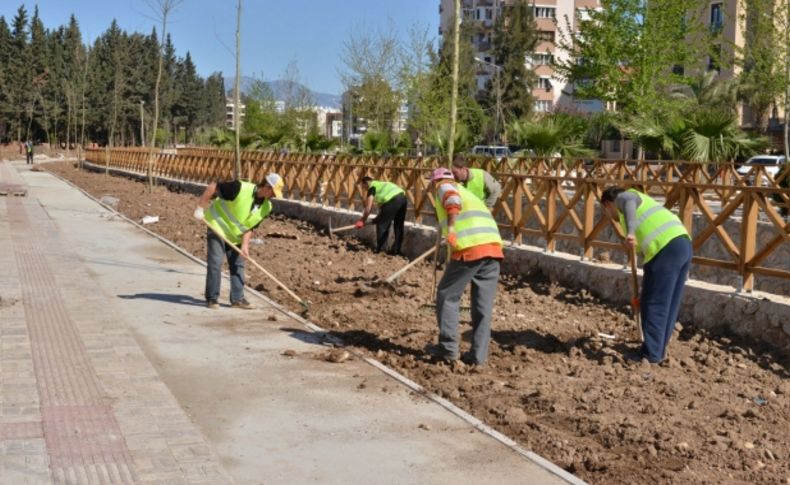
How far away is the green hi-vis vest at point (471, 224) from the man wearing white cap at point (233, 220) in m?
2.22

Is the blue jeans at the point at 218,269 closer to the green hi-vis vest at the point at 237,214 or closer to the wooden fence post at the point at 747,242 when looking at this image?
the green hi-vis vest at the point at 237,214

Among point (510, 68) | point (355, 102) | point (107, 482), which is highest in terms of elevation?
point (510, 68)

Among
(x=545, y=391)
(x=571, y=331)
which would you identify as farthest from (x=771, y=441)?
(x=571, y=331)

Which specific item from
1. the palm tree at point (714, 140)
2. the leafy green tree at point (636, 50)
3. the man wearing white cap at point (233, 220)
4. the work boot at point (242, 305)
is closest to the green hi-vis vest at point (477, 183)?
the man wearing white cap at point (233, 220)

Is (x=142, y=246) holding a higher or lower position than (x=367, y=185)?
lower

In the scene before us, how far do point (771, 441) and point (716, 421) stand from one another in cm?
36

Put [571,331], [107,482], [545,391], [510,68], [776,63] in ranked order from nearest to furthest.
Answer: [107,482]
[545,391]
[571,331]
[776,63]
[510,68]

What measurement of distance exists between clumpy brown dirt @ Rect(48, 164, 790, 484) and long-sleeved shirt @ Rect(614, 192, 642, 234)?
38.1 inches

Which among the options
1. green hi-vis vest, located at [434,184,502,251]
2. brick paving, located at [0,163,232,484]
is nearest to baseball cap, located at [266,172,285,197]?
brick paving, located at [0,163,232,484]

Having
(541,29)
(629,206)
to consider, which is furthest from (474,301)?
(541,29)

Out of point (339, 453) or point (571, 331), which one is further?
point (571, 331)

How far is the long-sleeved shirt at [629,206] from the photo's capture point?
6.88 metres

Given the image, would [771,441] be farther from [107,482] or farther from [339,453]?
[107,482]

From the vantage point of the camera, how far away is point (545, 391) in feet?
20.5
